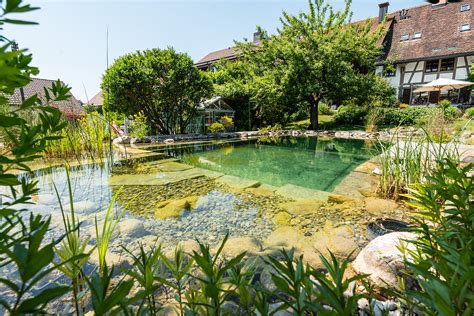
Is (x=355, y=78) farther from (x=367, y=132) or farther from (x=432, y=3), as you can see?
(x=432, y=3)

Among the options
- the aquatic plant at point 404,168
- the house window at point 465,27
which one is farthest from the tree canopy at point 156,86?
the house window at point 465,27

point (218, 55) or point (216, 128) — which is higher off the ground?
point (218, 55)

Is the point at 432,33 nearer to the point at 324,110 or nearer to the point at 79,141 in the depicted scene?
the point at 324,110

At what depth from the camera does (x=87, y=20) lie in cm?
262

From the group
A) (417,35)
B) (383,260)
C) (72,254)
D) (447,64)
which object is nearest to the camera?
(72,254)

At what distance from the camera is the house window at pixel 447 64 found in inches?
684

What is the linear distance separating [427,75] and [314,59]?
396 inches

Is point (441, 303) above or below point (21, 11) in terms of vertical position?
below

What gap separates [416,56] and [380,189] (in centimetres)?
1902

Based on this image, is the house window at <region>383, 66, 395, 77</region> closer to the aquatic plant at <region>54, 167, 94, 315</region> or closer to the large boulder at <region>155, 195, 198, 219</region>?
the large boulder at <region>155, 195, 198, 219</region>

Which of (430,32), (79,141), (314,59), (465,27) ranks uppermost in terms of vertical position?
(430,32)

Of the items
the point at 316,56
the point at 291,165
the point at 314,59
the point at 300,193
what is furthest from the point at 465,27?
the point at 300,193

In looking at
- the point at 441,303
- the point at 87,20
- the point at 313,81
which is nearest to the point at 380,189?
the point at 441,303

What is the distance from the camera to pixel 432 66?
18.1 meters
